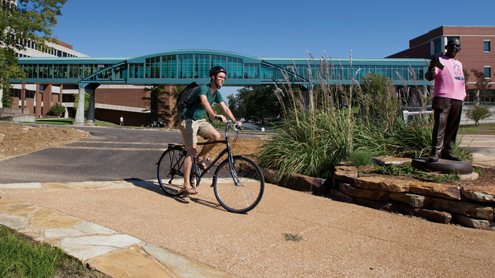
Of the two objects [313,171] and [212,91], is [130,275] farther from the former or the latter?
[313,171]

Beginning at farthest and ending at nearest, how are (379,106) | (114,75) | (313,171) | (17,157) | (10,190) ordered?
(114,75) → (17,157) → (379,106) → (313,171) → (10,190)

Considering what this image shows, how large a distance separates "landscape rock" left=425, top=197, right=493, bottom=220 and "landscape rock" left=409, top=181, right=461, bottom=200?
0.22 ft

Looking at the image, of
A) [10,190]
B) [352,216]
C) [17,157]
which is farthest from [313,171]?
[17,157]

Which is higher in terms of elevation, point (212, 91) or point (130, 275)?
point (212, 91)

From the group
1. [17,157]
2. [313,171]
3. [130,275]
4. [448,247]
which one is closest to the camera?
[130,275]

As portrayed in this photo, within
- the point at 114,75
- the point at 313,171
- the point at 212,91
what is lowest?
the point at 313,171

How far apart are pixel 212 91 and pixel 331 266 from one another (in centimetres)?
288

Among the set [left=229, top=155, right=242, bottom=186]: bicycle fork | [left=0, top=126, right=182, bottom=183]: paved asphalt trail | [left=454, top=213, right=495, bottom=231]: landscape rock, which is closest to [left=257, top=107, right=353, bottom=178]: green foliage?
[left=229, top=155, right=242, bottom=186]: bicycle fork

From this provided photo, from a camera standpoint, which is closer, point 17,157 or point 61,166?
point 61,166

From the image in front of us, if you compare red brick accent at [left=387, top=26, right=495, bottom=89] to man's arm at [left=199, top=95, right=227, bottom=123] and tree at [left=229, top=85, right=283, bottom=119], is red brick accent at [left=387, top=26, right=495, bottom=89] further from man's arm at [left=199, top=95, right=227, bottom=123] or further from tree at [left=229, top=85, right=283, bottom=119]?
man's arm at [left=199, top=95, right=227, bottom=123]

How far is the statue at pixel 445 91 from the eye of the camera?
4875 millimetres

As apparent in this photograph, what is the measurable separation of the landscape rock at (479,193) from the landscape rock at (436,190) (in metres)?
0.08

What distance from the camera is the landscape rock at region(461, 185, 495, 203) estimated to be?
3.75 meters

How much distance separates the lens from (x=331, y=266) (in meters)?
2.74
